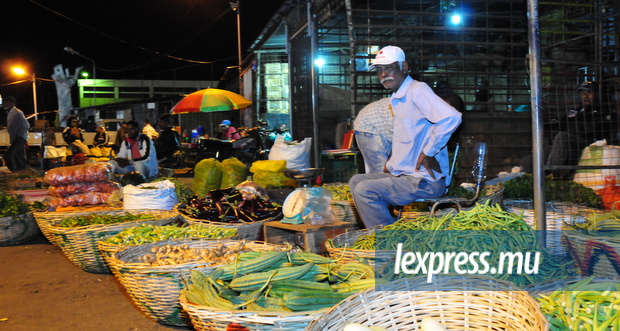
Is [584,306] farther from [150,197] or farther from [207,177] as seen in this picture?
[207,177]

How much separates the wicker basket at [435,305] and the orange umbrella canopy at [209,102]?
39.5 ft

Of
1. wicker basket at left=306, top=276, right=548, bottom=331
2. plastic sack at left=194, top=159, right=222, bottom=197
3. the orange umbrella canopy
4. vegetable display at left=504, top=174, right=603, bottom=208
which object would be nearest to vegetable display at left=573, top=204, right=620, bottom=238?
vegetable display at left=504, top=174, right=603, bottom=208

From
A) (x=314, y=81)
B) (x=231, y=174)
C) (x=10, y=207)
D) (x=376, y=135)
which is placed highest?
(x=314, y=81)

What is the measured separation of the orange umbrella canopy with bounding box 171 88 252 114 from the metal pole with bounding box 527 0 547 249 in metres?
10.5

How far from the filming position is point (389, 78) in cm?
502

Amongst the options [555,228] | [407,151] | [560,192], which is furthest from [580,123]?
[407,151]

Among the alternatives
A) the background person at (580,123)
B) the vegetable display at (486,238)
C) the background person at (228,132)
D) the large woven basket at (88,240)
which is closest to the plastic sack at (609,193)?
the background person at (580,123)

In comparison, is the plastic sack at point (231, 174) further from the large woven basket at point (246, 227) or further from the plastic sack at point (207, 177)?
the large woven basket at point (246, 227)

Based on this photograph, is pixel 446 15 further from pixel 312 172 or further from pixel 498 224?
pixel 498 224

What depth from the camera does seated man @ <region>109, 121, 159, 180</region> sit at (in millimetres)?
11500

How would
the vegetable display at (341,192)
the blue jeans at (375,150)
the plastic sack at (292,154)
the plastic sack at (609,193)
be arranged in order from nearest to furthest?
the plastic sack at (609,193)
the blue jeans at (375,150)
the vegetable display at (341,192)
the plastic sack at (292,154)

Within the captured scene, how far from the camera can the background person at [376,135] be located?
20.7 ft

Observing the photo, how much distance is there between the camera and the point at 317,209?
229 inches

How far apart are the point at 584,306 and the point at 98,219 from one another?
5.59 metres
